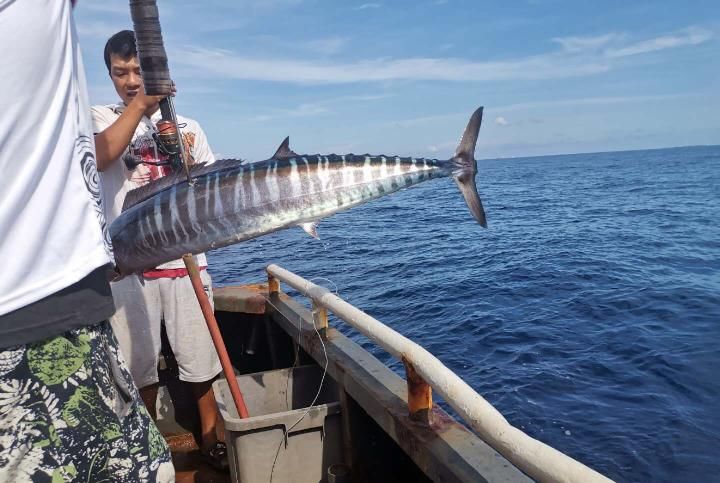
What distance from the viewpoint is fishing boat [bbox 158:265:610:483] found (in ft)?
7.84

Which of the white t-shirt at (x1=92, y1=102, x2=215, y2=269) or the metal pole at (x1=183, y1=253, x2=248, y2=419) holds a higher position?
the white t-shirt at (x1=92, y1=102, x2=215, y2=269)

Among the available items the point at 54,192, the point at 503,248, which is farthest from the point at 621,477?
the point at 503,248

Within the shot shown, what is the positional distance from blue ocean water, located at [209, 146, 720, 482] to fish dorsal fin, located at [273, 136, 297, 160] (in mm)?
5013

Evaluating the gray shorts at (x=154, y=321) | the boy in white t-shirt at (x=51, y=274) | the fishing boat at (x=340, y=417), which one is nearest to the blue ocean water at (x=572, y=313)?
the fishing boat at (x=340, y=417)

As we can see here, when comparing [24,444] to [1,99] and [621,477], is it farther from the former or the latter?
[621,477]

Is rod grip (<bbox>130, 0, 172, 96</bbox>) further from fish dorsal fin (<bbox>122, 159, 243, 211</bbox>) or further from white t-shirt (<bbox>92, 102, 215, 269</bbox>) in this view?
white t-shirt (<bbox>92, 102, 215, 269</bbox>)

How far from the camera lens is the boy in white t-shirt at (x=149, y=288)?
357cm

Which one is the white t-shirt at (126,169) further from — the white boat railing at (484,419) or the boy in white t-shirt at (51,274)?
the boy in white t-shirt at (51,274)

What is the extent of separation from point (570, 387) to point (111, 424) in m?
7.13

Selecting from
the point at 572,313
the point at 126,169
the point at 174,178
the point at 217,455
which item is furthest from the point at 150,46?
the point at 572,313

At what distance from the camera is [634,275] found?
13.2 m

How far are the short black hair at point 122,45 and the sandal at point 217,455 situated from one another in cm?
311

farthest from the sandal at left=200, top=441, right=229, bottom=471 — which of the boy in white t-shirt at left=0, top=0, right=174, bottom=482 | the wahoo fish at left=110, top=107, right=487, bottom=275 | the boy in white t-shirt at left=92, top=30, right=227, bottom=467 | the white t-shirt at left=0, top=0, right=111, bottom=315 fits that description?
the white t-shirt at left=0, top=0, right=111, bottom=315

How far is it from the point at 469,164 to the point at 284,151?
1.27m
